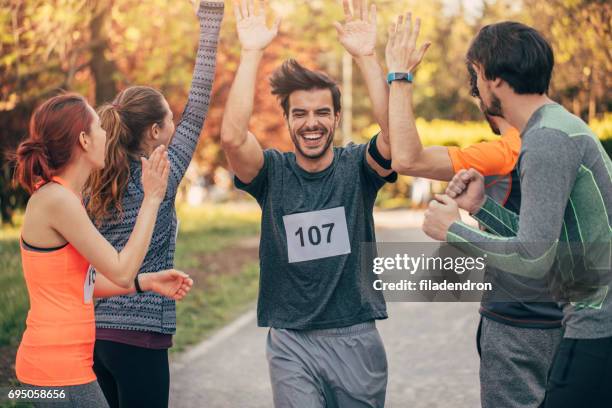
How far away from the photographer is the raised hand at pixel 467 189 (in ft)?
11.1

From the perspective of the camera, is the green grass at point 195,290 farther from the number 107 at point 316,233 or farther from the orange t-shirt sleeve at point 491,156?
the orange t-shirt sleeve at point 491,156

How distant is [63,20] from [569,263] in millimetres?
9419

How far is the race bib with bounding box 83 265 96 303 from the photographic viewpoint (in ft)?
10.9

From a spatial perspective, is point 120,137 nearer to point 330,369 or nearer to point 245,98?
point 245,98

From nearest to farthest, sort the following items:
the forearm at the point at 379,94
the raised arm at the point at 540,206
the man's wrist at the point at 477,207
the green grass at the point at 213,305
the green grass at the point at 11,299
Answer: the raised arm at the point at 540,206 → the man's wrist at the point at 477,207 → the forearm at the point at 379,94 → the green grass at the point at 11,299 → the green grass at the point at 213,305

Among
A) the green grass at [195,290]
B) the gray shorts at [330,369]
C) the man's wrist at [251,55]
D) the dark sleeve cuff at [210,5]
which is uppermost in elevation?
the dark sleeve cuff at [210,5]

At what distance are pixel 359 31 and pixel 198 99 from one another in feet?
2.54

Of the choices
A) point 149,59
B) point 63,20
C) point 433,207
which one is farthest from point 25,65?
point 433,207

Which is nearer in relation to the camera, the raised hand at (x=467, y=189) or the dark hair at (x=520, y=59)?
the dark hair at (x=520, y=59)

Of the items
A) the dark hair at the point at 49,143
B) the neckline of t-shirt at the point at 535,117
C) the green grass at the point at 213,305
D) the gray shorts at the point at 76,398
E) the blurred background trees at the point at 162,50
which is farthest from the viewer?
the blurred background trees at the point at 162,50

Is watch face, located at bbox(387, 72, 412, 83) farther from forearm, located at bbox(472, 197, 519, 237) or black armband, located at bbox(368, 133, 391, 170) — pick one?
forearm, located at bbox(472, 197, 519, 237)

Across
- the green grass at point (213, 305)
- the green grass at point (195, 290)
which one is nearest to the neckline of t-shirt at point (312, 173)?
the green grass at point (195, 290)

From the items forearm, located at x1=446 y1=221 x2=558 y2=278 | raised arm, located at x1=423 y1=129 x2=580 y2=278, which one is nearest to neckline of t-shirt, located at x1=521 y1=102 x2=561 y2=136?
raised arm, located at x1=423 y1=129 x2=580 y2=278

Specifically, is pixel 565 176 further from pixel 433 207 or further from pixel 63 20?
pixel 63 20
